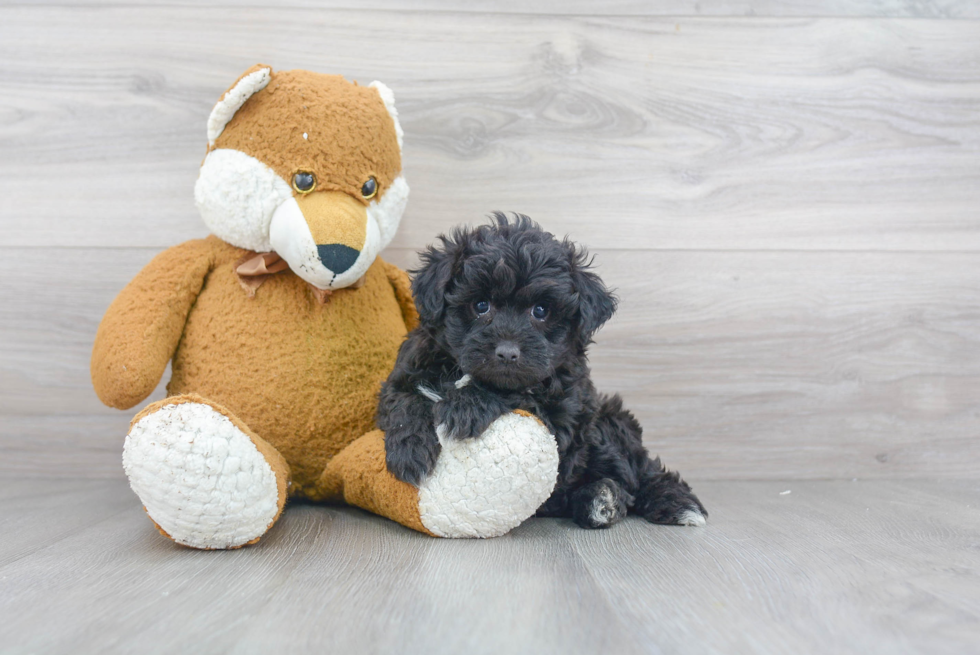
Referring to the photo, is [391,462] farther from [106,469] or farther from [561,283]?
[106,469]

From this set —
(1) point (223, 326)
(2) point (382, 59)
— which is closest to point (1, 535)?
(1) point (223, 326)

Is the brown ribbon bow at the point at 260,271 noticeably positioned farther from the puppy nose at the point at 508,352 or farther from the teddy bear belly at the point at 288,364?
the puppy nose at the point at 508,352

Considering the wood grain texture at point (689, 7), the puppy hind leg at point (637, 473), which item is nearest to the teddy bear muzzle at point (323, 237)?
the puppy hind leg at point (637, 473)

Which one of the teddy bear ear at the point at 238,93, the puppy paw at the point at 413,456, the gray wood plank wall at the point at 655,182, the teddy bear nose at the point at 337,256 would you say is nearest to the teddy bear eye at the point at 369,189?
the teddy bear nose at the point at 337,256

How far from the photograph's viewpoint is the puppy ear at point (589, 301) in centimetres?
112

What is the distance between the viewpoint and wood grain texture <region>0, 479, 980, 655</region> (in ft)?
2.52

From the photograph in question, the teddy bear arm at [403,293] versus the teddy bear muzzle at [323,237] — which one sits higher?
the teddy bear muzzle at [323,237]

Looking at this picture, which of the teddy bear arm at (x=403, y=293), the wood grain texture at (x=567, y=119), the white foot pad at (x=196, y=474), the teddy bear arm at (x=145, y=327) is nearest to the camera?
the white foot pad at (x=196, y=474)

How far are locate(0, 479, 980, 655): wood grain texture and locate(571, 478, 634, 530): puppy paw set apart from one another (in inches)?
1.0

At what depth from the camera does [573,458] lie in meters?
1.20

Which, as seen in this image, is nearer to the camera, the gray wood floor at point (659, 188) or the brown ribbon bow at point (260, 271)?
the brown ribbon bow at point (260, 271)

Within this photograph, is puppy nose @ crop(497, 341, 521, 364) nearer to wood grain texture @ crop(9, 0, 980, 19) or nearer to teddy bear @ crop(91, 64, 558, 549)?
teddy bear @ crop(91, 64, 558, 549)

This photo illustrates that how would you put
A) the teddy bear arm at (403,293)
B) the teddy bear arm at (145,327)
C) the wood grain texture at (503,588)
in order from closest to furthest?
the wood grain texture at (503,588) < the teddy bear arm at (145,327) < the teddy bear arm at (403,293)

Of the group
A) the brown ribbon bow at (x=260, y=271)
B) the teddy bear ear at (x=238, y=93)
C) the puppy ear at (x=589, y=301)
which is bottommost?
the brown ribbon bow at (x=260, y=271)
